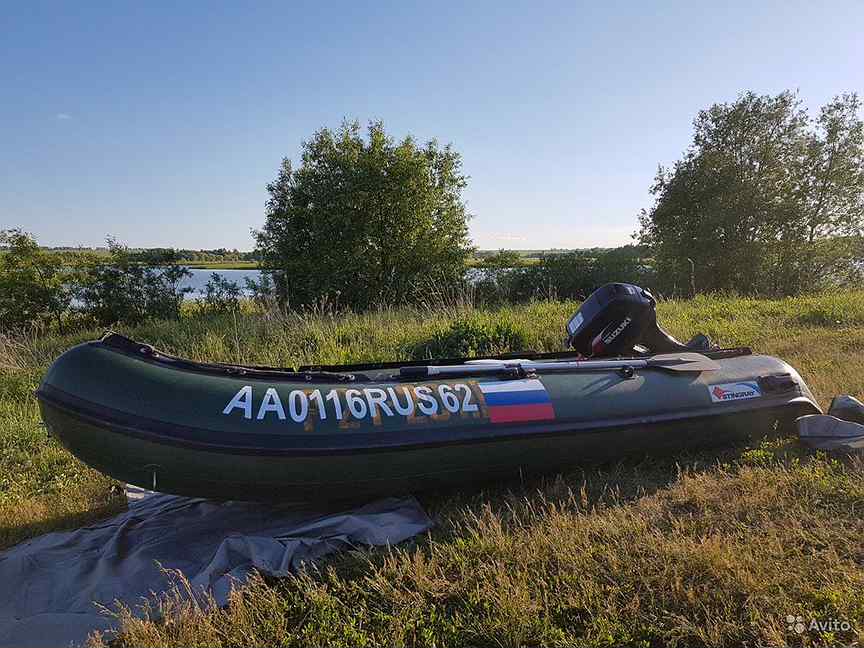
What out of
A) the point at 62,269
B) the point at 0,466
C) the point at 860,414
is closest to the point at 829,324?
the point at 860,414

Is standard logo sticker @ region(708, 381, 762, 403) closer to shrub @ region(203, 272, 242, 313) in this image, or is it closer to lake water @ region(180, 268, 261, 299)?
shrub @ region(203, 272, 242, 313)

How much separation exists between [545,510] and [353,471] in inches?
42.0

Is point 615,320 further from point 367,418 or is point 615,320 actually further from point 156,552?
point 156,552

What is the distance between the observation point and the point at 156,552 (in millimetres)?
2564

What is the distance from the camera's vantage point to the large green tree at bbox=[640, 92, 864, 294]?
51.0 ft

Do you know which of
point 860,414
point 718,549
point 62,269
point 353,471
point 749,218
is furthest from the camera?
point 749,218

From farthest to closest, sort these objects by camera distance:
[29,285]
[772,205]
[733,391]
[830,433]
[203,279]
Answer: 1. [772,205]
2. [203,279]
3. [29,285]
4. [733,391]
5. [830,433]

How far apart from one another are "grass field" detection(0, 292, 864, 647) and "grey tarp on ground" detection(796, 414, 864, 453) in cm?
9

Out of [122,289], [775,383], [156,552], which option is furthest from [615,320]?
[122,289]

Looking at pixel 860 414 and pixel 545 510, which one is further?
pixel 860 414

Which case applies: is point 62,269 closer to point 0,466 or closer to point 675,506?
point 0,466

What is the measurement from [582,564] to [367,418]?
124 centimetres

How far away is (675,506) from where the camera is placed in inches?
105

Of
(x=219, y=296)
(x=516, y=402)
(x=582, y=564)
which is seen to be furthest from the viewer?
(x=219, y=296)
